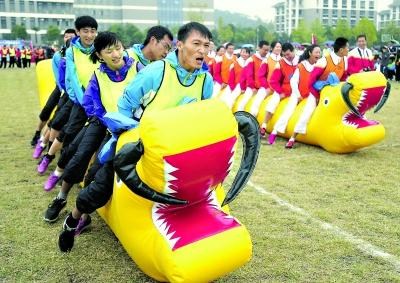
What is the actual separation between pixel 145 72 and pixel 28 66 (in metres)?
30.7

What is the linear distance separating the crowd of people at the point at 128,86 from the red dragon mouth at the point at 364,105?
2.12 feet

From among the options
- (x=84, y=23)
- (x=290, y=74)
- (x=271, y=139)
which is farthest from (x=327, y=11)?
(x=84, y=23)

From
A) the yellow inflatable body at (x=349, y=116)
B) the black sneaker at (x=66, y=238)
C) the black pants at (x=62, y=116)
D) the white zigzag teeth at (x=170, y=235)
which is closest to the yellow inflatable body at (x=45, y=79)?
the black pants at (x=62, y=116)

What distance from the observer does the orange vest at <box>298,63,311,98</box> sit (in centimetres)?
726

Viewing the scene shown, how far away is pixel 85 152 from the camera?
13.6 feet

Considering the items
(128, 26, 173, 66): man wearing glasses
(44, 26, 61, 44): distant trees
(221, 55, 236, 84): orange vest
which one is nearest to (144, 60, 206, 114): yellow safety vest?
(128, 26, 173, 66): man wearing glasses

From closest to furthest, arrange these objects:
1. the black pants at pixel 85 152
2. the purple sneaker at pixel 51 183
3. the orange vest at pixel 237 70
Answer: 1. the black pants at pixel 85 152
2. the purple sneaker at pixel 51 183
3. the orange vest at pixel 237 70

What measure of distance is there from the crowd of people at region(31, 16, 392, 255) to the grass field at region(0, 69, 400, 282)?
250 millimetres

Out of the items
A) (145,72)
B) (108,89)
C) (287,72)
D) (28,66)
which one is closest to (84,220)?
(108,89)

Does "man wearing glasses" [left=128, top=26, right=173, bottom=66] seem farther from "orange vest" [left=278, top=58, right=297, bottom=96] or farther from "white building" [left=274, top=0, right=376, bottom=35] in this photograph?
"white building" [left=274, top=0, right=376, bottom=35]

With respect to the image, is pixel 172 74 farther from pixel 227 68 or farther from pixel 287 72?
pixel 227 68

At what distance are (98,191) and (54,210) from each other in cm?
109

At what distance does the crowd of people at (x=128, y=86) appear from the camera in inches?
130

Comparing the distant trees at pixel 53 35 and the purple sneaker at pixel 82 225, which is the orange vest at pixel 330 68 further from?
the distant trees at pixel 53 35
